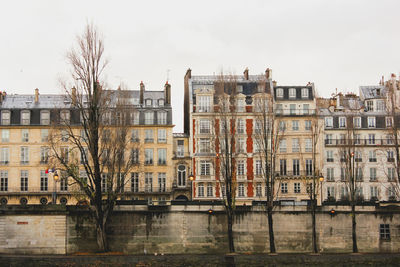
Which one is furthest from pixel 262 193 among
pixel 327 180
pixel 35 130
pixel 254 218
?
pixel 35 130

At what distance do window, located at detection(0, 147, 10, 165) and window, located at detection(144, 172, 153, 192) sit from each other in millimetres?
14095

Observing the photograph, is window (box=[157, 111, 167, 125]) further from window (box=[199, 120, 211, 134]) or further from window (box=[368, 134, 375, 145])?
window (box=[368, 134, 375, 145])

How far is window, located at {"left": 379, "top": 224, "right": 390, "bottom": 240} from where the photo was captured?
53.0 m

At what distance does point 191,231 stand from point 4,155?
81.9 feet

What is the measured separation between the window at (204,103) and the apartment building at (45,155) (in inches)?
132

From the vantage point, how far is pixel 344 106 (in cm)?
7688

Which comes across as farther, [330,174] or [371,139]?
[371,139]

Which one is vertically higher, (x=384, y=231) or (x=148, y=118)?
(x=148, y=118)

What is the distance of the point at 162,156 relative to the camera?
6756cm

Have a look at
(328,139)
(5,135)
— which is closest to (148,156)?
(5,135)

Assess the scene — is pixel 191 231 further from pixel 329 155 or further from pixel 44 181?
pixel 329 155

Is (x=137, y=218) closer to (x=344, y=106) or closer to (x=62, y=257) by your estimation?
(x=62, y=257)

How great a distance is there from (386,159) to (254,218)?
25.7 meters

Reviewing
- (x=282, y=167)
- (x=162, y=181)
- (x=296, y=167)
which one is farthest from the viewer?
(x=296, y=167)
